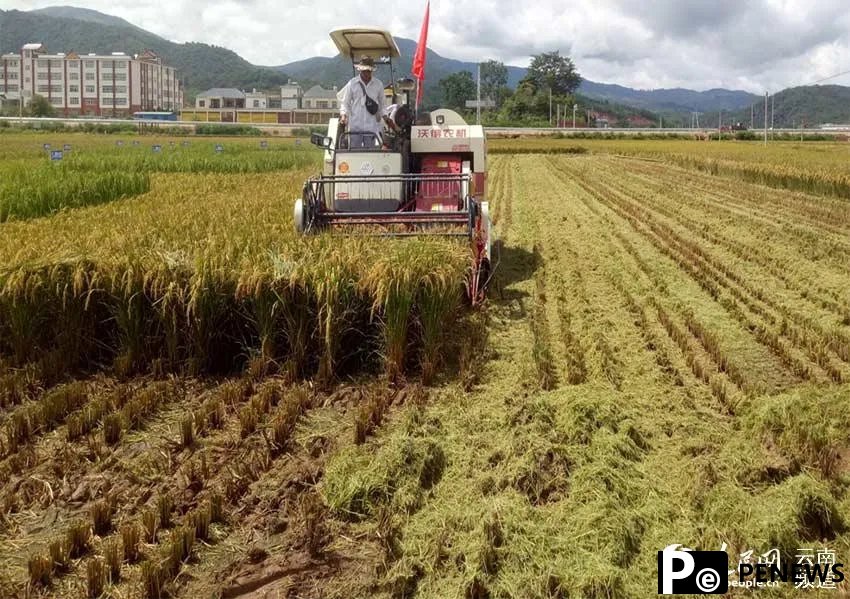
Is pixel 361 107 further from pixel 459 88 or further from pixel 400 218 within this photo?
pixel 459 88

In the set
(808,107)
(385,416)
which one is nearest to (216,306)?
(385,416)

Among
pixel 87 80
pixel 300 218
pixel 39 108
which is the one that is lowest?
pixel 300 218

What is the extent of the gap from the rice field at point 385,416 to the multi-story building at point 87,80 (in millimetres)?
125624

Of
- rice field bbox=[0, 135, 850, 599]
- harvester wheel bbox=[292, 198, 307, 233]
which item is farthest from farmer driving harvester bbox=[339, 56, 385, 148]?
rice field bbox=[0, 135, 850, 599]

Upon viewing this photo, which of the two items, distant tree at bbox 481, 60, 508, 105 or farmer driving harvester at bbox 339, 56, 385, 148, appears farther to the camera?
distant tree at bbox 481, 60, 508, 105

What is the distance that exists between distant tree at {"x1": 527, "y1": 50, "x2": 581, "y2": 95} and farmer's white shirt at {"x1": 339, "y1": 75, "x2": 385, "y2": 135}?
105816 mm

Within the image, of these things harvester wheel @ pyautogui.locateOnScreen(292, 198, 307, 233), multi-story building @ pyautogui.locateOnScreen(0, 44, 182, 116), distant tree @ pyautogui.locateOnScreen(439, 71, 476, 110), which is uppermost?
multi-story building @ pyautogui.locateOnScreen(0, 44, 182, 116)

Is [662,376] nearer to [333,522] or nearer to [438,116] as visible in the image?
[333,522]

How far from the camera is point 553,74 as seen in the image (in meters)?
110

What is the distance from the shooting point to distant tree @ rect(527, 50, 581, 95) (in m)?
110

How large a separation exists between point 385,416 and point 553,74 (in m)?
112

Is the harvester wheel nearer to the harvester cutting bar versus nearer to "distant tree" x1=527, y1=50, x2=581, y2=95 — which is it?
the harvester cutting bar

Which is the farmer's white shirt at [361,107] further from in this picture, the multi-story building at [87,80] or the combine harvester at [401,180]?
the multi-story building at [87,80]

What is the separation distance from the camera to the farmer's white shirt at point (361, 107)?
8.95 meters
